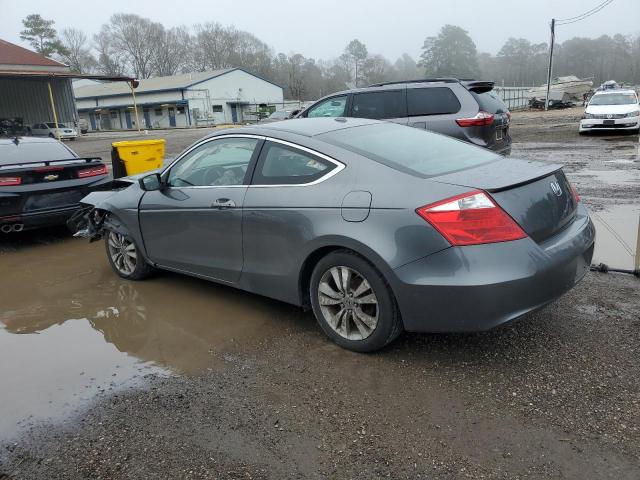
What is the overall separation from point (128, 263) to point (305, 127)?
2400 millimetres

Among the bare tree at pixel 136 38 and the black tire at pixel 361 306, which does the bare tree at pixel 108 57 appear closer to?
the bare tree at pixel 136 38

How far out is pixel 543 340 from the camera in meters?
3.55

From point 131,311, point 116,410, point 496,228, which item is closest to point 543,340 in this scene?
point 496,228

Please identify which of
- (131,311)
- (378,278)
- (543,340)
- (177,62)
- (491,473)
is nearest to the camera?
(491,473)

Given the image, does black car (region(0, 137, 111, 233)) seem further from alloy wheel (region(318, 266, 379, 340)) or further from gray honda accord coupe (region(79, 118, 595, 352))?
alloy wheel (region(318, 266, 379, 340))

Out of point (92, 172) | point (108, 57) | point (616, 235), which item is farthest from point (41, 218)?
point (108, 57)

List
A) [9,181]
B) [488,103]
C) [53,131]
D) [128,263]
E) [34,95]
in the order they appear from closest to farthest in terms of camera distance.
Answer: [128,263]
[9,181]
[488,103]
[53,131]
[34,95]

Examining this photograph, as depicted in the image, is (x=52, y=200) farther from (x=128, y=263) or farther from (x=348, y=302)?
(x=348, y=302)

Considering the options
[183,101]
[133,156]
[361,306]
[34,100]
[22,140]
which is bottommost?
[361,306]

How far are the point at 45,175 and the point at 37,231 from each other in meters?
1.53

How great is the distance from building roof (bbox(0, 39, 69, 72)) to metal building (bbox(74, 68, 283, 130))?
13920 mm

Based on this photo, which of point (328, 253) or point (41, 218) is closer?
point (328, 253)

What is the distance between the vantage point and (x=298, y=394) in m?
3.11

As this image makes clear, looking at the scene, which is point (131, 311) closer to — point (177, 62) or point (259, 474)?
point (259, 474)
